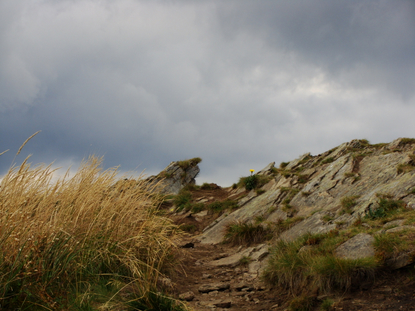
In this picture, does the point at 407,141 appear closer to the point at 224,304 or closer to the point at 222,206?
the point at 222,206

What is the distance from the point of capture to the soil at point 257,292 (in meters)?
3.96

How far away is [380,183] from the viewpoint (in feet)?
28.3

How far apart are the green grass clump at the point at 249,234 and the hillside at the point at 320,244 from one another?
32 mm

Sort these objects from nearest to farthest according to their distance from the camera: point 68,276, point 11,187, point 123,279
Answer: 1. point 68,276
2. point 11,187
3. point 123,279

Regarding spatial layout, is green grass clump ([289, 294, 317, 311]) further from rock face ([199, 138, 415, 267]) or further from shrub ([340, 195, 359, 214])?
shrub ([340, 195, 359, 214])

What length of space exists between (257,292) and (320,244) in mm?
1599

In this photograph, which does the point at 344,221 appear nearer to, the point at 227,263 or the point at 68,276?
the point at 227,263

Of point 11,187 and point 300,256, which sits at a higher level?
point 11,187

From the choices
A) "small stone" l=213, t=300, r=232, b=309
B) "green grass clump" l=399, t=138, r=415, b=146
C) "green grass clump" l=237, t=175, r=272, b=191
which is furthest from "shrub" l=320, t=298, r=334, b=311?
"green grass clump" l=237, t=175, r=272, b=191

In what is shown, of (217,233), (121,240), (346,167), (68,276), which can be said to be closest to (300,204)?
(346,167)

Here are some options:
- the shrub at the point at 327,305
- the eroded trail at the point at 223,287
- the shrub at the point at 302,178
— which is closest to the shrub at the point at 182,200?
the shrub at the point at 302,178

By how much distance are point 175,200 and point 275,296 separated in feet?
44.1

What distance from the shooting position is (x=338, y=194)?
964 centimetres

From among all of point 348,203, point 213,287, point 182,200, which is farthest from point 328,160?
point 213,287
